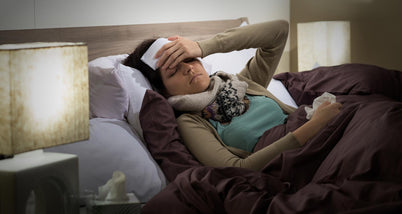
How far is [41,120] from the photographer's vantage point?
113 centimetres

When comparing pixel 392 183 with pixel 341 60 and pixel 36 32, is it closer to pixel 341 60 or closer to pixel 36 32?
pixel 36 32

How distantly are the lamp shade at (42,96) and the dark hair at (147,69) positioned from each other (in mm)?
863

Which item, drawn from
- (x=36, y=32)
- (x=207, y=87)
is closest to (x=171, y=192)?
(x=207, y=87)

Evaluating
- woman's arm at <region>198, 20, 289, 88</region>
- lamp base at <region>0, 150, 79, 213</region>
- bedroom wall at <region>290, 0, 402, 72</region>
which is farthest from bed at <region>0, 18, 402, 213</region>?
bedroom wall at <region>290, 0, 402, 72</region>

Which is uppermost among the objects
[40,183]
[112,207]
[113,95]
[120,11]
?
[120,11]

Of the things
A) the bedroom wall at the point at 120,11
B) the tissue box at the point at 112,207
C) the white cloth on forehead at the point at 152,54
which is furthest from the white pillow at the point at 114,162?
the bedroom wall at the point at 120,11

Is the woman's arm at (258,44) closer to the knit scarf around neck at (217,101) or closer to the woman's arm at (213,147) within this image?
the knit scarf around neck at (217,101)

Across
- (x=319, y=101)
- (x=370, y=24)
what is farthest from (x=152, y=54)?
(x=370, y=24)

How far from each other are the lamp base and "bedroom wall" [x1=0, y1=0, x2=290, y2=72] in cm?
118

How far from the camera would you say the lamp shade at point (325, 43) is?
10.4ft

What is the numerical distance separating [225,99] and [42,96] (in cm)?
101

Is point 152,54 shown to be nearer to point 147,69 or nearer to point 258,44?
point 147,69

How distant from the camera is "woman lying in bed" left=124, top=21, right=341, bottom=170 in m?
1.73

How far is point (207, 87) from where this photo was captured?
2.09 m
